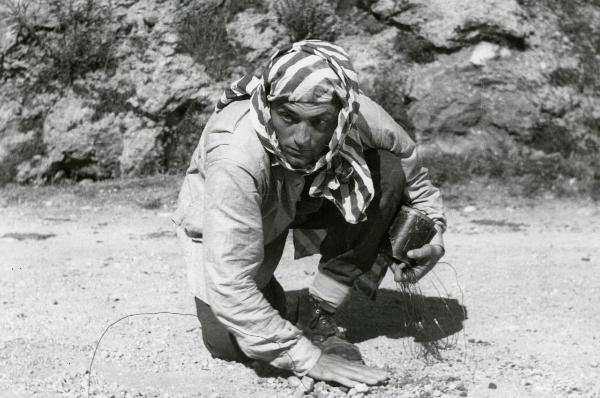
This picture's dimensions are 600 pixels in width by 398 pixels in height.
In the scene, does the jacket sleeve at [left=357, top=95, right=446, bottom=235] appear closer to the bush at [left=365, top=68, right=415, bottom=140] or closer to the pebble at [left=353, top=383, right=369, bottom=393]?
the pebble at [left=353, top=383, right=369, bottom=393]

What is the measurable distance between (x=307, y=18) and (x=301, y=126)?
4861mm

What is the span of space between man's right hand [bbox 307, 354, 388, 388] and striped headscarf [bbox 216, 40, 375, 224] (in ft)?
1.84

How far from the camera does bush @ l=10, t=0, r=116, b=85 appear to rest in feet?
26.5

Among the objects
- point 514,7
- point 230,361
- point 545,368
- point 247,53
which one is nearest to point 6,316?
point 230,361

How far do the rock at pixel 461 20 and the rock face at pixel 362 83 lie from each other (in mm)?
11

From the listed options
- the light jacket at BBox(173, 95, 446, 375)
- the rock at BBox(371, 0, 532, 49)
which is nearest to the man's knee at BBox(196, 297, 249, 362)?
the light jacket at BBox(173, 95, 446, 375)

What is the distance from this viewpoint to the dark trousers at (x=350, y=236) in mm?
4008

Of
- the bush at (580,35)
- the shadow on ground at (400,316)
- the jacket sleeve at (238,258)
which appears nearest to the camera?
the jacket sleeve at (238,258)

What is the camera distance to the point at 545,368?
397 cm

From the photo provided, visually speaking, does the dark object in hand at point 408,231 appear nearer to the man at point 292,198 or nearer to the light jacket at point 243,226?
the man at point 292,198

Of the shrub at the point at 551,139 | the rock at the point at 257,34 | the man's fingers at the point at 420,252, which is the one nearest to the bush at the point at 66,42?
the rock at the point at 257,34

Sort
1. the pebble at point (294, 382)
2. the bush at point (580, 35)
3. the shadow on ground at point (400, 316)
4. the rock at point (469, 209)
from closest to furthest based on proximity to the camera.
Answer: the pebble at point (294, 382), the shadow on ground at point (400, 316), the rock at point (469, 209), the bush at point (580, 35)

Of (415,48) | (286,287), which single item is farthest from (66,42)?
(286,287)

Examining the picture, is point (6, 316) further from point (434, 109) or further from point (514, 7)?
point (514, 7)
